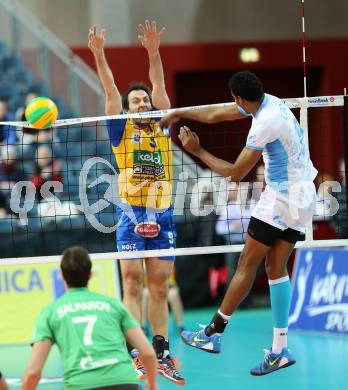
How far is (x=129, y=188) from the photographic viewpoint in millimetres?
9875

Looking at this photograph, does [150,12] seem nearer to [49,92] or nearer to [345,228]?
[49,92]

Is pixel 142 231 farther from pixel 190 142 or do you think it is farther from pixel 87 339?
pixel 87 339

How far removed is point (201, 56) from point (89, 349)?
49.8 feet

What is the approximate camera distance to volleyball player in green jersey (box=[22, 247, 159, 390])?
6660 millimetres

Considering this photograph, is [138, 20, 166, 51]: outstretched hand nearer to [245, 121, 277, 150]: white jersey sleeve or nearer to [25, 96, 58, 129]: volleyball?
[25, 96, 58, 129]: volleyball

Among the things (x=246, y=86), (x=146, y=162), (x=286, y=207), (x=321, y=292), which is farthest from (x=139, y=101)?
(x=321, y=292)

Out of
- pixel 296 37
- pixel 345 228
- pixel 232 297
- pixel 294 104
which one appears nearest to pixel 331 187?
pixel 294 104

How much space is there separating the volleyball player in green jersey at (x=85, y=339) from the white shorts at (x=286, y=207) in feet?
7.67

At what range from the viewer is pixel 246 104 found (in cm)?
858

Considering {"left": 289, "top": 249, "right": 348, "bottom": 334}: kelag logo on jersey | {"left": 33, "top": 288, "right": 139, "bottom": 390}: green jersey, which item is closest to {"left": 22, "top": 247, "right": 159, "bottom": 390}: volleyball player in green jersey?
{"left": 33, "top": 288, "right": 139, "bottom": 390}: green jersey

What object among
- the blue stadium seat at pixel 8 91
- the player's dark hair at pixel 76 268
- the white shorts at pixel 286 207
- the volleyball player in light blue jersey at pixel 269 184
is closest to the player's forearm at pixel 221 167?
the volleyball player in light blue jersey at pixel 269 184

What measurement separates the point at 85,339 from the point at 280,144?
2873 millimetres

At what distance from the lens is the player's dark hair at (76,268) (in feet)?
22.4

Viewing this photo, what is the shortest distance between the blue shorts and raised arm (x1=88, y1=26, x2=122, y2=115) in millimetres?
1043
